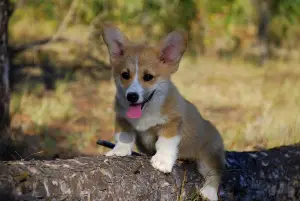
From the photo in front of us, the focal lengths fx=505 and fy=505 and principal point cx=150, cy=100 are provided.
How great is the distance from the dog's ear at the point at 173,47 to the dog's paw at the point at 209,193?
→ 3.17 ft

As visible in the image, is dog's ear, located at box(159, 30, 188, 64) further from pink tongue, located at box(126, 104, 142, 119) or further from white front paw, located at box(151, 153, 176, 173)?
white front paw, located at box(151, 153, 176, 173)

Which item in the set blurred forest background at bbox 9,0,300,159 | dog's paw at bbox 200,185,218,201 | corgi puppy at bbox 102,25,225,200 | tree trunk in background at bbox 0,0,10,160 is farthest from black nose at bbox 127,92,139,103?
tree trunk in background at bbox 0,0,10,160

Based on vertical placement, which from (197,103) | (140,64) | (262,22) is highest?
(140,64)

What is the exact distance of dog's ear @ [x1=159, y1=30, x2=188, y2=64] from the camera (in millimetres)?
3746

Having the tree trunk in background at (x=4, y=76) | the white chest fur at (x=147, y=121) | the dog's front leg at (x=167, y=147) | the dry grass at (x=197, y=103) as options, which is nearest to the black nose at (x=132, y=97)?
the white chest fur at (x=147, y=121)

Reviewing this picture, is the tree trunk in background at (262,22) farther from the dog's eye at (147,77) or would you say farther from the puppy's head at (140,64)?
the dog's eye at (147,77)

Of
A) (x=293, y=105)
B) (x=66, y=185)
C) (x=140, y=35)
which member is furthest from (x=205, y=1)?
(x=66, y=185)

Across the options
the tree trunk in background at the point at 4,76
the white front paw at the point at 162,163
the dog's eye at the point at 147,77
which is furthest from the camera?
the tree trunk in background at the point at 4,76

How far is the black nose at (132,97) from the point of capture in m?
3.47

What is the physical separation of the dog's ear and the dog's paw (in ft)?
3.17

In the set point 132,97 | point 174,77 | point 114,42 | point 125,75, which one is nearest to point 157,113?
point 132,97

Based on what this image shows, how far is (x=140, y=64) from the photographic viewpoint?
12.0ft

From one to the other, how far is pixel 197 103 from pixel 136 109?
465 centimetres

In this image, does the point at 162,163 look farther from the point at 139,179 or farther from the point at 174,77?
the point at 174,77
